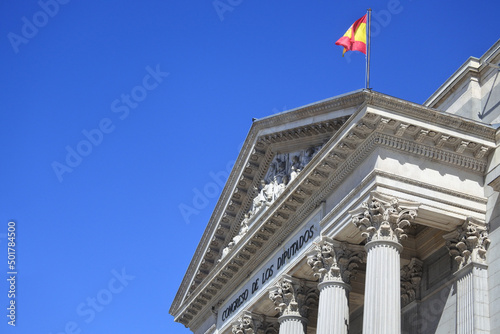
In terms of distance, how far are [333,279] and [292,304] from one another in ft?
12.2

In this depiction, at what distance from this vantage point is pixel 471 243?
2692 cm

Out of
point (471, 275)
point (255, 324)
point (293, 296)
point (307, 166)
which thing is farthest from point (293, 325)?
point (471, 275)

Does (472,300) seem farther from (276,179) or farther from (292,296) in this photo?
(276,179)

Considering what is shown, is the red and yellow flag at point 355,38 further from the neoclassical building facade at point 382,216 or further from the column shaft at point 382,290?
the column shaft at point 382,290

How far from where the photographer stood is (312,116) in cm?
3177

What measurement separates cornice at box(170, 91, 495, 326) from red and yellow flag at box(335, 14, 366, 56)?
2.77m

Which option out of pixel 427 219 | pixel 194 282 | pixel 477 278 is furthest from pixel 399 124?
pixel 194 282

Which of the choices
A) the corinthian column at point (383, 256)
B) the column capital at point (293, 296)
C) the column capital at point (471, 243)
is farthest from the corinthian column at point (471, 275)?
the column capital at point (293, 296)

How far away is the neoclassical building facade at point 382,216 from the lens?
86.9 feet

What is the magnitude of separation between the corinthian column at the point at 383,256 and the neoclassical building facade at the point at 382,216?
0.04m

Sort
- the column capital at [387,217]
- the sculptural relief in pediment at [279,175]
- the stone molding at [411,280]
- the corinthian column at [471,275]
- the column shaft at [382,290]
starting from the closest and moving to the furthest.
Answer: the column shaft at [382,290] < the corinthian column at [471,275] < the column capital at [387,217] < the stone molding at [411,280] < the sculptural relief in pediment at [279,175]

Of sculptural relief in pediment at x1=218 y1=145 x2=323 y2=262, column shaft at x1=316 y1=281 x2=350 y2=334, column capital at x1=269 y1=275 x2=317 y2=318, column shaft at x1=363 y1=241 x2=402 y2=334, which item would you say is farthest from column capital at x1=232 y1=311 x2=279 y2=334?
column shaft at x1=363 y1=241 x2=402 y2=334

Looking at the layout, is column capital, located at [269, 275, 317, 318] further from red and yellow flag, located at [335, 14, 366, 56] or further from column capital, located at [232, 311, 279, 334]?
red and yellow flag, located at [335, 14, 366, 56]

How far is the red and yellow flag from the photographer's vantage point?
104ft
